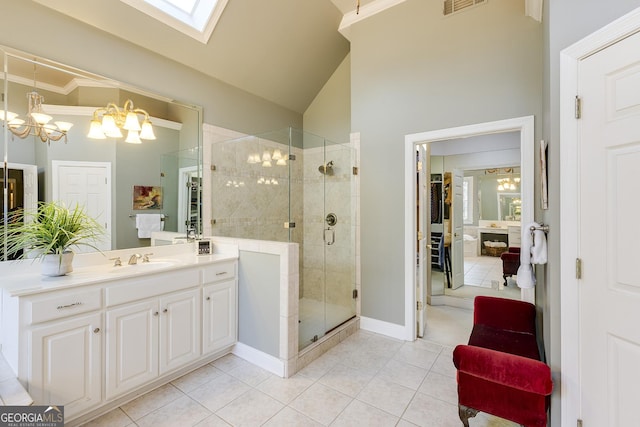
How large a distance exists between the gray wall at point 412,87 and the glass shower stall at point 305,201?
26 cm

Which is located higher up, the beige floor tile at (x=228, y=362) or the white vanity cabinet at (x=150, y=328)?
the white vanity cabinet at (x=150, y=328)

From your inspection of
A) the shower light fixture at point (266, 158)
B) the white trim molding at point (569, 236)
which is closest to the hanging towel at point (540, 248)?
the white trim molding at point (569, 236)

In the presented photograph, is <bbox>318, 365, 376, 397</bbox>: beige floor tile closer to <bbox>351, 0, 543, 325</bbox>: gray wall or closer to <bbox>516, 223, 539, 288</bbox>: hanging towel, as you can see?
<bbox>351, 0, 543, 325</bbox>: gray wall

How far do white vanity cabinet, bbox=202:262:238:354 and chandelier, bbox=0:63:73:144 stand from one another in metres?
1.49

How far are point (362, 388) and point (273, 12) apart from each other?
3669mm

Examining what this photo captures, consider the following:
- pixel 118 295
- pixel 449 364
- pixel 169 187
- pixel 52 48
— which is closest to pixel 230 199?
pixel 169 187

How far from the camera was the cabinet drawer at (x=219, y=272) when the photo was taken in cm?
234

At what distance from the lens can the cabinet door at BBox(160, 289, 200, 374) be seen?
2.08 metres

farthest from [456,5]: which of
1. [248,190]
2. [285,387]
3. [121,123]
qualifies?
[285,387]

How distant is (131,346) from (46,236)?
3.00 ft

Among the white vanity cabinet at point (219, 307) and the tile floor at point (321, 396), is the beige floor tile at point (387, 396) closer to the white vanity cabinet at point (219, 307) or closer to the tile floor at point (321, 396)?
the tile floor at point (321, 396)

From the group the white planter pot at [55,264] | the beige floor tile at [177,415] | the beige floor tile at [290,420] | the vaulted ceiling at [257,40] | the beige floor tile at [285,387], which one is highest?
the vaulted ceiling at [257,40]

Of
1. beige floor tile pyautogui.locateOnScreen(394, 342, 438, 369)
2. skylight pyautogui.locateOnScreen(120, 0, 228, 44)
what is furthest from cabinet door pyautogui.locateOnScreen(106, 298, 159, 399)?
skylight pyautogui.locateOnScreen(120, 0, 228, 44)

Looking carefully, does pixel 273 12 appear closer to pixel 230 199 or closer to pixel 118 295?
pixel 230 199
